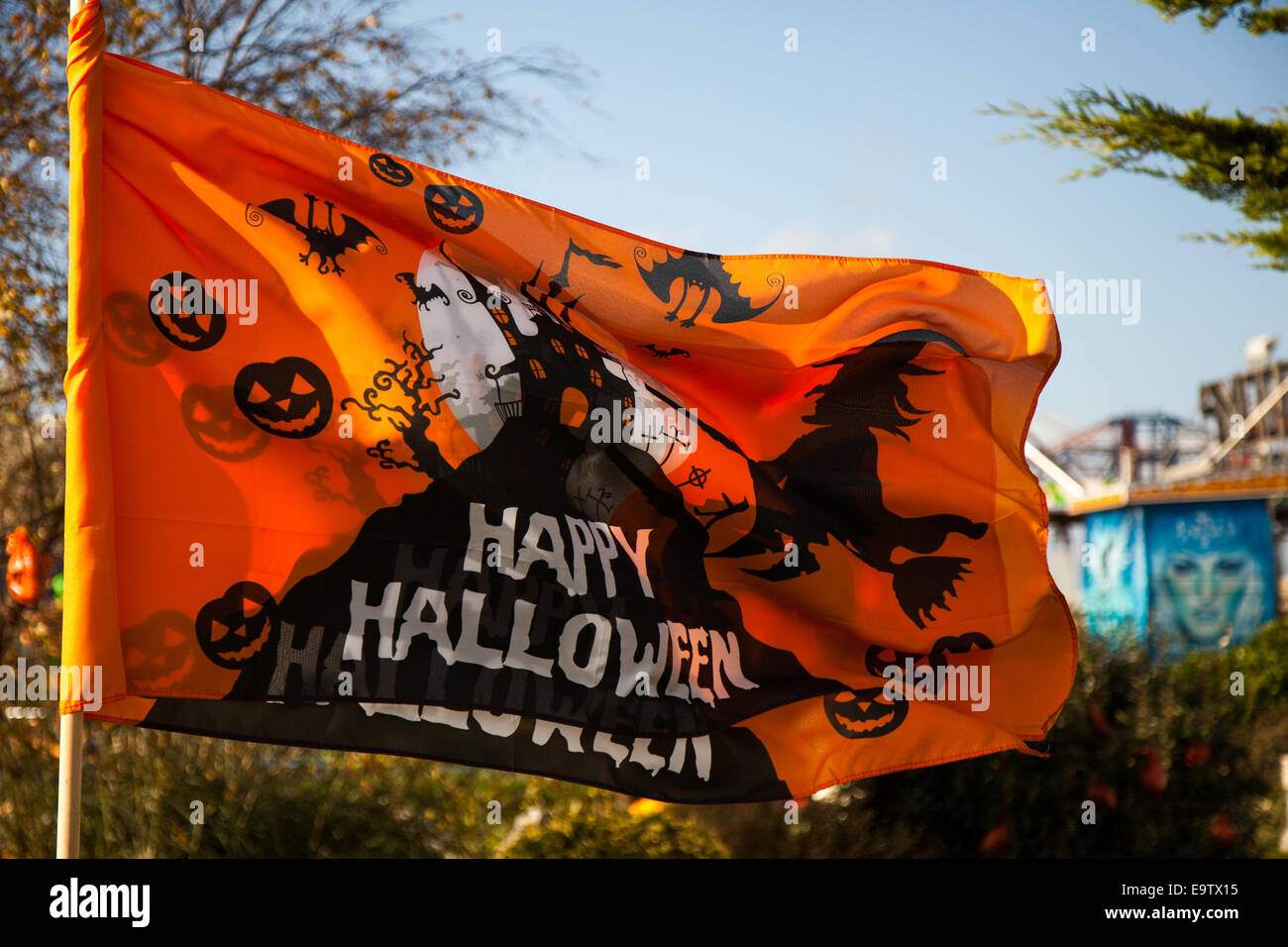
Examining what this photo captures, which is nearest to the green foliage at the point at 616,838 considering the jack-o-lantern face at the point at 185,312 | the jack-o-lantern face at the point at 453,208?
the jack-o-lantern face at the point at 453,208

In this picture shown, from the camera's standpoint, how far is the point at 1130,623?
10055 millimetres

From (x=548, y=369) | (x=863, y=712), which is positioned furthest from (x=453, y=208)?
(x=863, y=712)

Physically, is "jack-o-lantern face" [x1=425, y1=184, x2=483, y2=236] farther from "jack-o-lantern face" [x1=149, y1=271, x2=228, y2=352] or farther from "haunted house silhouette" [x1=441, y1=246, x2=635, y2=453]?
"jack-o-lantern face" [x1=149, y1=271, x2=228, y2=352]

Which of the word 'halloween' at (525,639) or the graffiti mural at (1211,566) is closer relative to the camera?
the word 'halloween' at (525,639)

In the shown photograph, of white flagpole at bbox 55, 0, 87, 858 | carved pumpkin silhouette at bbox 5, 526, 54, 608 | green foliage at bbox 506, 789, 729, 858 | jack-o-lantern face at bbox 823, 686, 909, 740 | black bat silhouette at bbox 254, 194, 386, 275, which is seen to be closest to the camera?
white flagpole at bbox 55, 0, 87, 858

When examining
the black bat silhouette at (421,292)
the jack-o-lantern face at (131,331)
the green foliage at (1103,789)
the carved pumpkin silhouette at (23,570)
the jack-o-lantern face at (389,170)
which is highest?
the jack-o-lantern face at (389,170)

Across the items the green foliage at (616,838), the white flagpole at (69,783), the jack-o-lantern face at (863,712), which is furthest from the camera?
the green foliage at (616,838)

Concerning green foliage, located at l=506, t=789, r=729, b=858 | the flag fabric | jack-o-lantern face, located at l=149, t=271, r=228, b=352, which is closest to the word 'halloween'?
the flag fabric

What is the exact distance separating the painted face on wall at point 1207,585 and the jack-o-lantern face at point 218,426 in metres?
23.2

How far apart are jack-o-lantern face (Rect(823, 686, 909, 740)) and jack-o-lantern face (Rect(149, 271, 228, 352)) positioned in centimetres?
277

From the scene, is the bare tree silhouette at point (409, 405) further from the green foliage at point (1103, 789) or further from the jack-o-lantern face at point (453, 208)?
the green foliage at point (1103, 789)

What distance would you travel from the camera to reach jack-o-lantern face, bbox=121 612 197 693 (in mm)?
3410

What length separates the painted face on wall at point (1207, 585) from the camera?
76.5 ft
